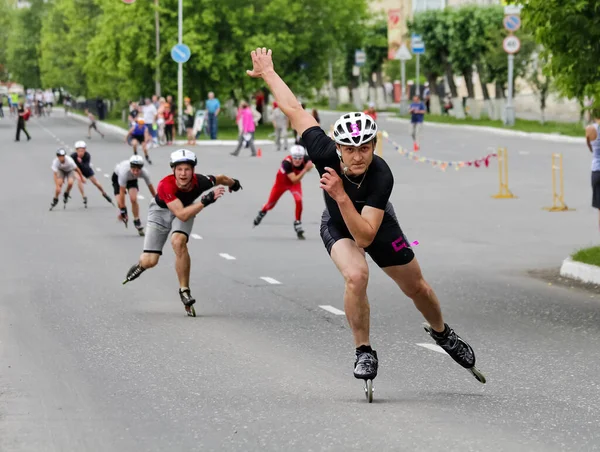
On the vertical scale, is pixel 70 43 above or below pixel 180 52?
above

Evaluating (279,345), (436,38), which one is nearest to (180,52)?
(436,38)

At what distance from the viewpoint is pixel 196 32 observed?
62906 millimetres

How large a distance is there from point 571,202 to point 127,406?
18.9m

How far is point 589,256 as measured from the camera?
1634 cm

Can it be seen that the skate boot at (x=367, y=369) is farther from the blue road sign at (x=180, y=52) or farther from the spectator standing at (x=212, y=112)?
the spectator standing at (x=212, y=112)

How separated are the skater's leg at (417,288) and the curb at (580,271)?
21.6 feet

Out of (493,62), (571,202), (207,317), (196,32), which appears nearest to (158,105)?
(196,32)

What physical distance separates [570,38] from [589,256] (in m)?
2.86

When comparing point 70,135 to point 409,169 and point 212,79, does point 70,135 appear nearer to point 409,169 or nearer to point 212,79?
point 212,79

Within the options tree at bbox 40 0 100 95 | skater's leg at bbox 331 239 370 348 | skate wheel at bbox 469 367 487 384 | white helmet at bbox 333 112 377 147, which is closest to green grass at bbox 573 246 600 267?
skate wheel at bbox 469 367 487 384

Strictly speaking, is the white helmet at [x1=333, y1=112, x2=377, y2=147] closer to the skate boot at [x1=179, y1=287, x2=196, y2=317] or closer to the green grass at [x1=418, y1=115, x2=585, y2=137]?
the skate boot at [x1=179, y1=287, x2=196, y2=317]

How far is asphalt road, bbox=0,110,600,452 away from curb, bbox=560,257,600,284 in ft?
1.38

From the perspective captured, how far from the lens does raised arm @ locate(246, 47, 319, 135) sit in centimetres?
880

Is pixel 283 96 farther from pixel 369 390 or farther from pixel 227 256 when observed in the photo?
pixel 227 256
